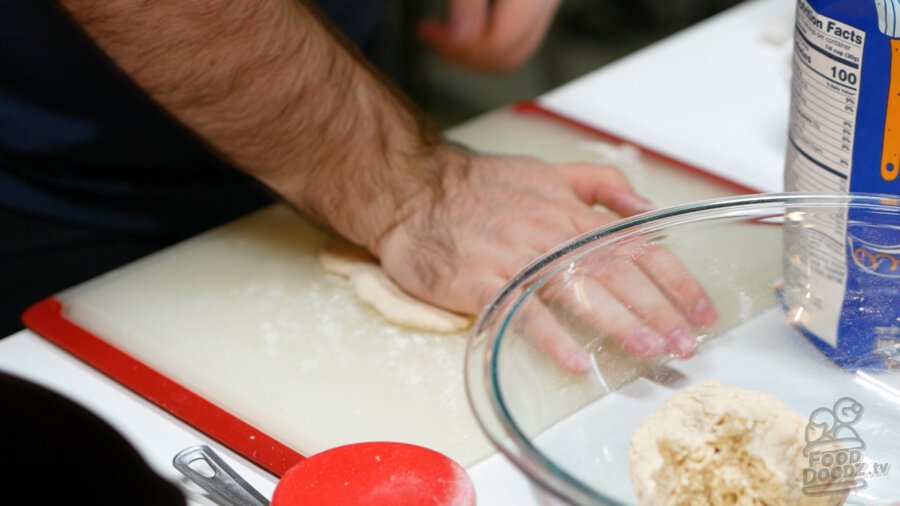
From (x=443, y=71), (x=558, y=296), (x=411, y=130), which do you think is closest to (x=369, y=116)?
(x=411, y=130)

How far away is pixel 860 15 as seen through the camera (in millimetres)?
572

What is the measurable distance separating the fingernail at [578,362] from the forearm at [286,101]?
0.28m

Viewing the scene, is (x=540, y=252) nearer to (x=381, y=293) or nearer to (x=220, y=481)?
(x=381, y=293)

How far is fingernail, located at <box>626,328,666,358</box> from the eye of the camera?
2.08 feet

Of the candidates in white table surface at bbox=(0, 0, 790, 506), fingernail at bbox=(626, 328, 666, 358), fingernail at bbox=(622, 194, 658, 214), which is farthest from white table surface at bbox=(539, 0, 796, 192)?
fingernail at bbox=(626, 328, 666, 358)

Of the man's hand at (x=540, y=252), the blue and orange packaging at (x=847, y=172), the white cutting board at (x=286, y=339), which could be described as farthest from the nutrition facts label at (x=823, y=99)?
the white cutting board at (x=286, y=339)

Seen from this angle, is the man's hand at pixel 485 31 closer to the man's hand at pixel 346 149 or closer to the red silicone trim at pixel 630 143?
the red silicone trim at pixel 630 143

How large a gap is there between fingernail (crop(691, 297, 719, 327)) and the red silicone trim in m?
0.28

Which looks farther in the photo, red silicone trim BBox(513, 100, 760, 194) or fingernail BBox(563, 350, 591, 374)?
red silicone trim BBox(513, 100, 760, 194)

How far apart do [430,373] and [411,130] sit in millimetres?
248

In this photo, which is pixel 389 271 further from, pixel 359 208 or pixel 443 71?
pixel 443 71

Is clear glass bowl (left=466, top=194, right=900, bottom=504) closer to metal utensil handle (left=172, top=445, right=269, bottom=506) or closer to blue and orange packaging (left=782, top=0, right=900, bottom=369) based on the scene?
blue and orange packaging (left=782, top=0, right=900, bottom=369)

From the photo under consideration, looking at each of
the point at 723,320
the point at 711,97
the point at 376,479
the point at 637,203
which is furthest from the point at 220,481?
the point at 711,97

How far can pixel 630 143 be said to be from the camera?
3.34 feet
